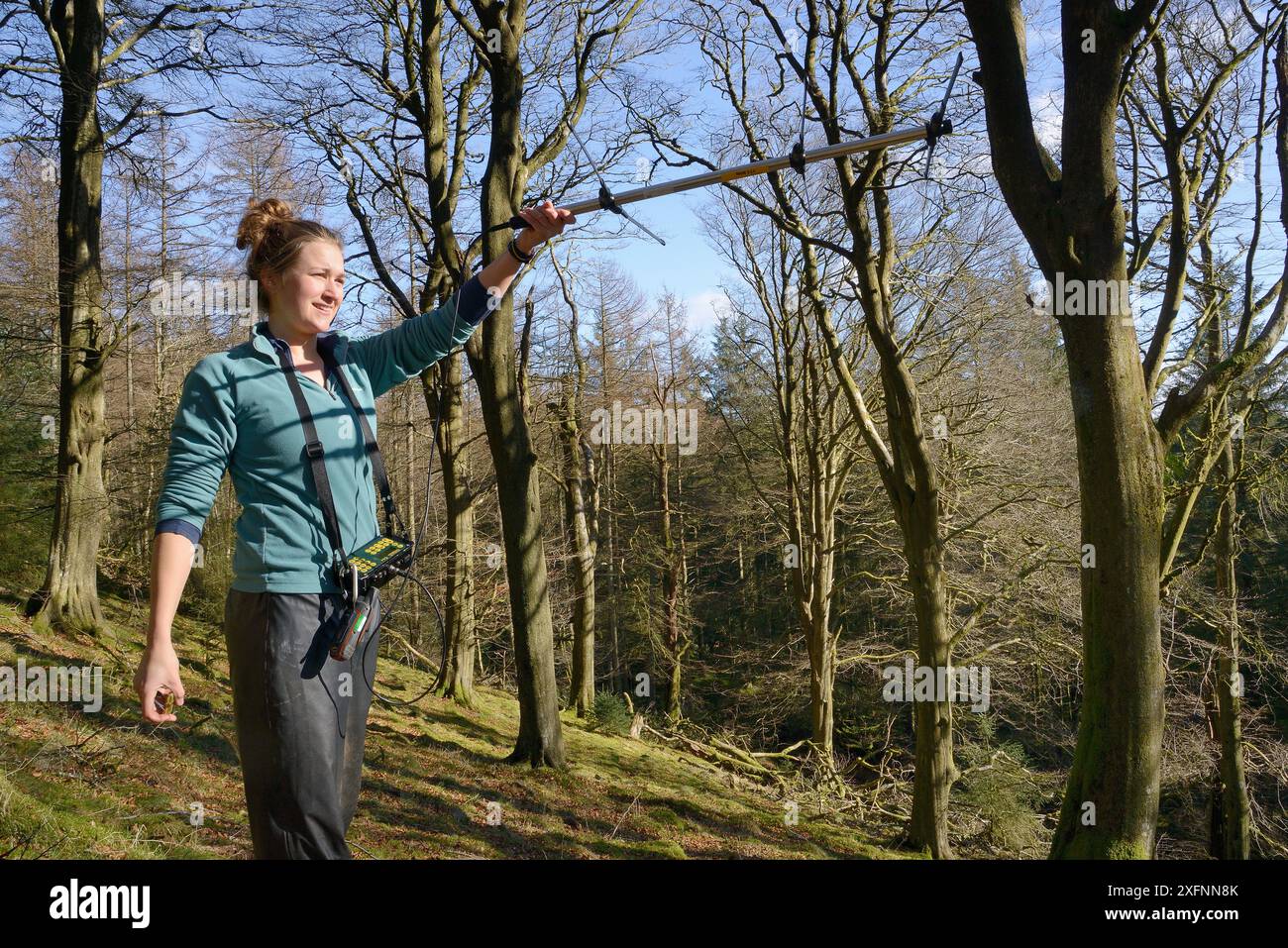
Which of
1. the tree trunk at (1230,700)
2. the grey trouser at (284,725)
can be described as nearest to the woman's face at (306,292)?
the grey trouser at (284,725)

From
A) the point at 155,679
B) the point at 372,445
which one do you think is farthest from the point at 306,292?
the point at 155,679

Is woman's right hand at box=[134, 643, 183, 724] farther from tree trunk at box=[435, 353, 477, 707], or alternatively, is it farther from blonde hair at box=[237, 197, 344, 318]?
tree trunk at box=[435, 353, 477, 707]

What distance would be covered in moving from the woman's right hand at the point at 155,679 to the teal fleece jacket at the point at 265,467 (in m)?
0.24

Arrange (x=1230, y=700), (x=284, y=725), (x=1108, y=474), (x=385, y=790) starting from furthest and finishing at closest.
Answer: (x=1230, y=700) < (x=385, y=790) < (x=1108, y=474) < (x=284, y=725)

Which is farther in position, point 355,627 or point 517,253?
point 517,253

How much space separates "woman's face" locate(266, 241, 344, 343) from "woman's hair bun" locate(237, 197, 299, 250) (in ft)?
0.41

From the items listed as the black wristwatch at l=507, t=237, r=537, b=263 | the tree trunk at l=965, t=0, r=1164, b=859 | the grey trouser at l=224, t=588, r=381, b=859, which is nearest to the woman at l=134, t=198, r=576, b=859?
the grey trouser at l=224, t=588, r=381, b=859

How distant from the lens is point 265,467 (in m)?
2.31

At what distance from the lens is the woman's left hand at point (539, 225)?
9.23 feet

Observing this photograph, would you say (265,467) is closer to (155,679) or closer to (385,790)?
(155,679)

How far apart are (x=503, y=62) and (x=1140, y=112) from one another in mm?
7005

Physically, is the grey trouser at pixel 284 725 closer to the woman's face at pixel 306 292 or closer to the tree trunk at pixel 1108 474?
the woman's face at pixel 306 292

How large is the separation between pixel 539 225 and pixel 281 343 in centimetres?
85
